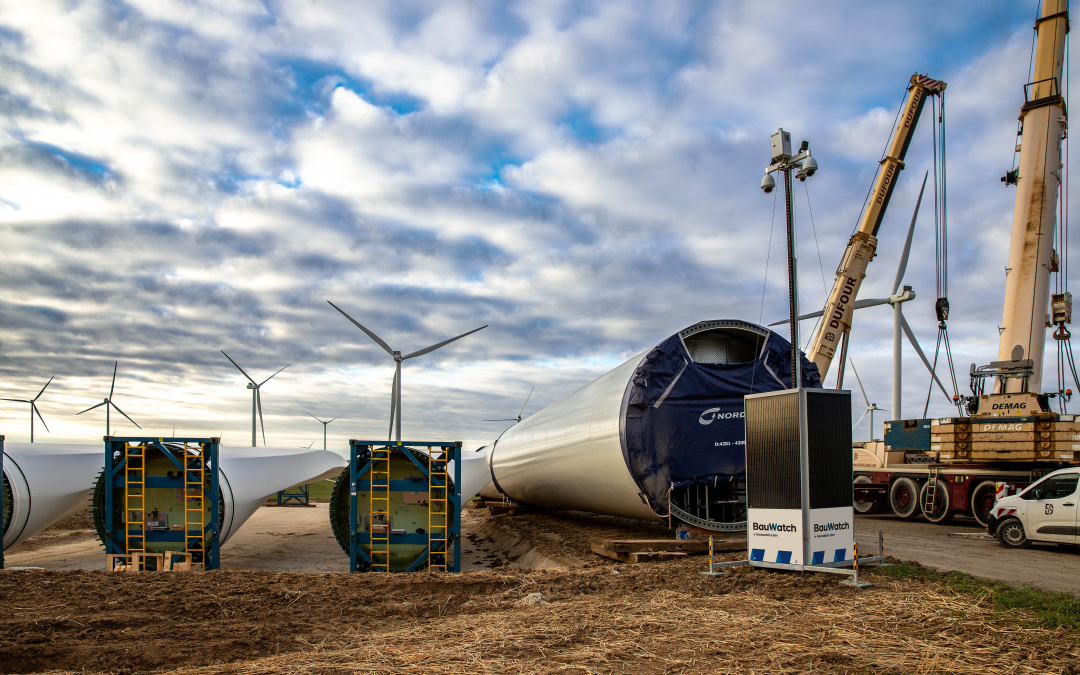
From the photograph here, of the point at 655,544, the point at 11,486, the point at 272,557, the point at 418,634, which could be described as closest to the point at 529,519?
Answer: the point at 272,557

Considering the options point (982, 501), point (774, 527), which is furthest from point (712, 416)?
point (982, 501)

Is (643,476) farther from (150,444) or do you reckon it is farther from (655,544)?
(150,444)

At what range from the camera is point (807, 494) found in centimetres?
1020

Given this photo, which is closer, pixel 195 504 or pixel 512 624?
pixel 512 624

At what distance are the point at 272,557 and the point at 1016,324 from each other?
2145 cm

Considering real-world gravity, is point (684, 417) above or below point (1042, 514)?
above

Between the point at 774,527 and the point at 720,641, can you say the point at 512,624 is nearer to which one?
the point at 720,641

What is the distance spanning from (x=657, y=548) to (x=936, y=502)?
13.5 m

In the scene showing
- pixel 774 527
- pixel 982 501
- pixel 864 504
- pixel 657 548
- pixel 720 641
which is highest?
pixel 774 527

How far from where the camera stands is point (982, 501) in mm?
20766

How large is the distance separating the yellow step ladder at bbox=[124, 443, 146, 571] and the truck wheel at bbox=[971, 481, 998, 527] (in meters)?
21.4

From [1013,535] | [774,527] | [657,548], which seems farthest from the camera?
[1013,535]

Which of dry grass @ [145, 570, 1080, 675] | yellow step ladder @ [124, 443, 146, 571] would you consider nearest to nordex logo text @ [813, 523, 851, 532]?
dry grass @ [145, 570, 1080, 675]

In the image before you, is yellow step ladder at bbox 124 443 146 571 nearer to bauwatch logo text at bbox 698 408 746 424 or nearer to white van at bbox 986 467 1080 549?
bauwatch logo text at bbox 698 408 746 424
